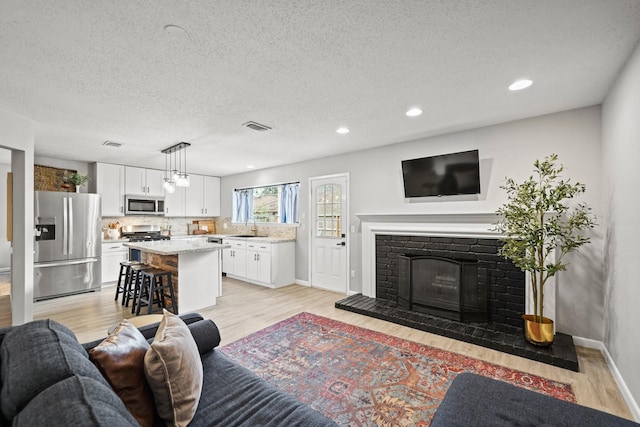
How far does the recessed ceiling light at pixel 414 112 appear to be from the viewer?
311 cm

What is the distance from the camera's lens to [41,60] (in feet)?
7.00

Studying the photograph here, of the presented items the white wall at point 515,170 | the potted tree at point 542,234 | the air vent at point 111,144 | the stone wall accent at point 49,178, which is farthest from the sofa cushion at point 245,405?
the stone wall accent at point 49,178

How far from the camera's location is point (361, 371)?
2557mm

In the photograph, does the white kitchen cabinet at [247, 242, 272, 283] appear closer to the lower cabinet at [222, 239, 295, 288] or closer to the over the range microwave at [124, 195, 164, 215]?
the lower cabinet at [222, 239, 295, 288]

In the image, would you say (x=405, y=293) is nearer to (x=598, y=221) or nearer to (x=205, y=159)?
(x=598, y=221)

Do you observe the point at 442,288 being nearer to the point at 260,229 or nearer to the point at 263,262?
the point at 263,262

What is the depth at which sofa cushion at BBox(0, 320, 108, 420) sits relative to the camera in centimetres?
83

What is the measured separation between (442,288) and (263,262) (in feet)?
10.7

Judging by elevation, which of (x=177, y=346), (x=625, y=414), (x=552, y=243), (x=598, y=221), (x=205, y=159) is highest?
(x=205, y=159)

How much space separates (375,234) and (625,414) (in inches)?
118

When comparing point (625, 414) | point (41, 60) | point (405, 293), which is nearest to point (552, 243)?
point (625, 414)

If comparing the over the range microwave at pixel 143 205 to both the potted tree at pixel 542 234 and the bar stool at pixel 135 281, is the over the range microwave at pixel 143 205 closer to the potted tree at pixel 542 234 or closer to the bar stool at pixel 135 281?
the bar stool at pixel 135 281

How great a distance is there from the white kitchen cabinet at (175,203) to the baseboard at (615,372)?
735 cm

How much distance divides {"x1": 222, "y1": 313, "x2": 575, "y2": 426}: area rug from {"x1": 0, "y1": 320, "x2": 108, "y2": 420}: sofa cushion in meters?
1.62
